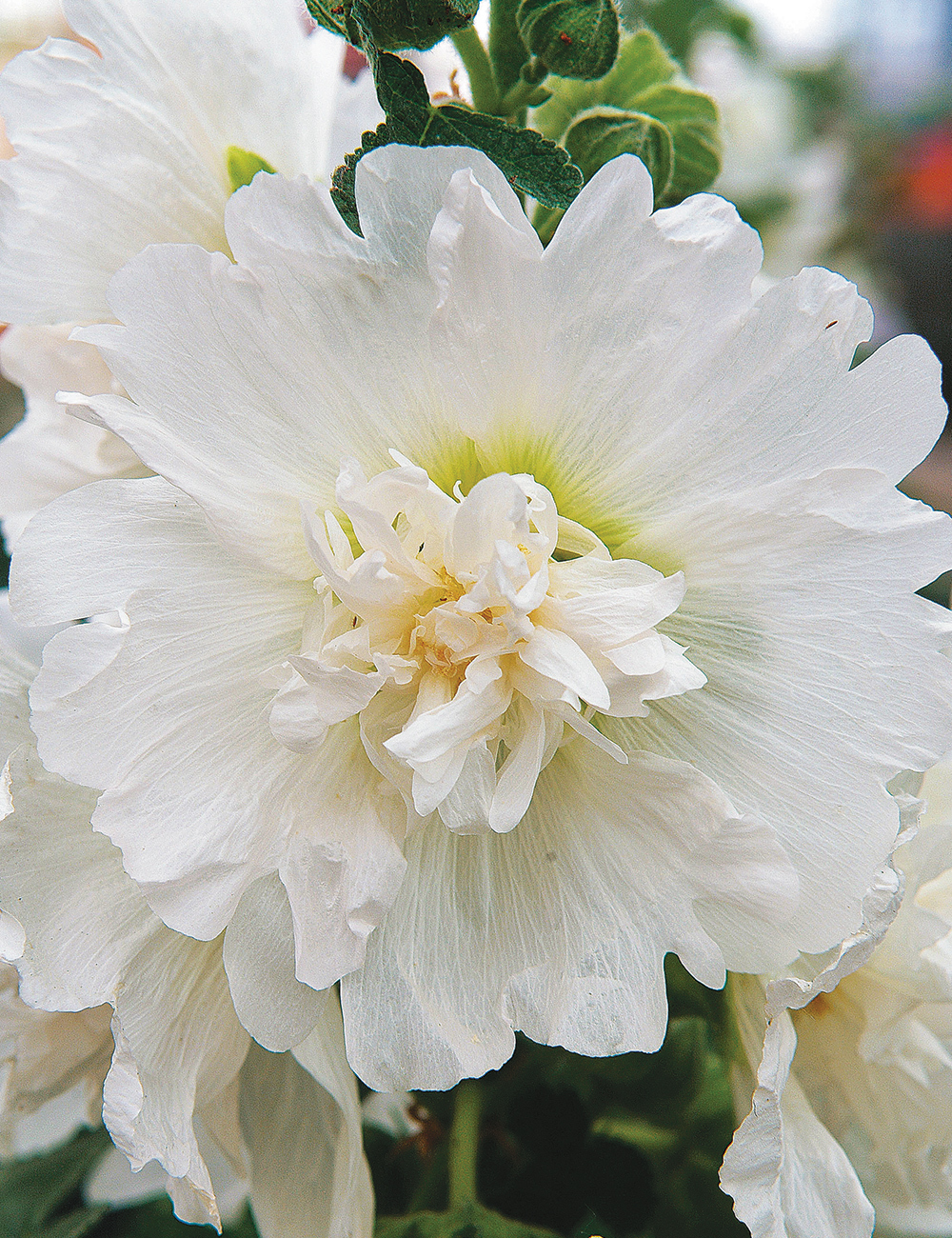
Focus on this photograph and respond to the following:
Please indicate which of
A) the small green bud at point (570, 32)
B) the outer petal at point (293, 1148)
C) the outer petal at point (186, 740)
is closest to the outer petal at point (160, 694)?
the outer petal at point (186, 740)

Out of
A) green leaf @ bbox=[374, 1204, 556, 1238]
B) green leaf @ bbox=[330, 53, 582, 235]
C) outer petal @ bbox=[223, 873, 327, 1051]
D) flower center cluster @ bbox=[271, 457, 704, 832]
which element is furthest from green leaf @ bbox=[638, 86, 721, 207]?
green leaf @ bbox=[374, 1204, 556, 1238]

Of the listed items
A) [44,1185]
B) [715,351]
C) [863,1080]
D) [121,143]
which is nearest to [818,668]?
[715,351]

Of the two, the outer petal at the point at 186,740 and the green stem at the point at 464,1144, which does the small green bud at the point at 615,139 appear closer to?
the outer petal at the point at 186,740

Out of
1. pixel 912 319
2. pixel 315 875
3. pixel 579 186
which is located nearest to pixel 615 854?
pixel 315 875

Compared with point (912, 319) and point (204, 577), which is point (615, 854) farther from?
point (912, 319)

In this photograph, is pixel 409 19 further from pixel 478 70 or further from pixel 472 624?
pixel 472 624

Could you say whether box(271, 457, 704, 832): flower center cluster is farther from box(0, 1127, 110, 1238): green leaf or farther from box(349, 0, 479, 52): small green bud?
box(0, 1127, 110, 1238): green leaf
